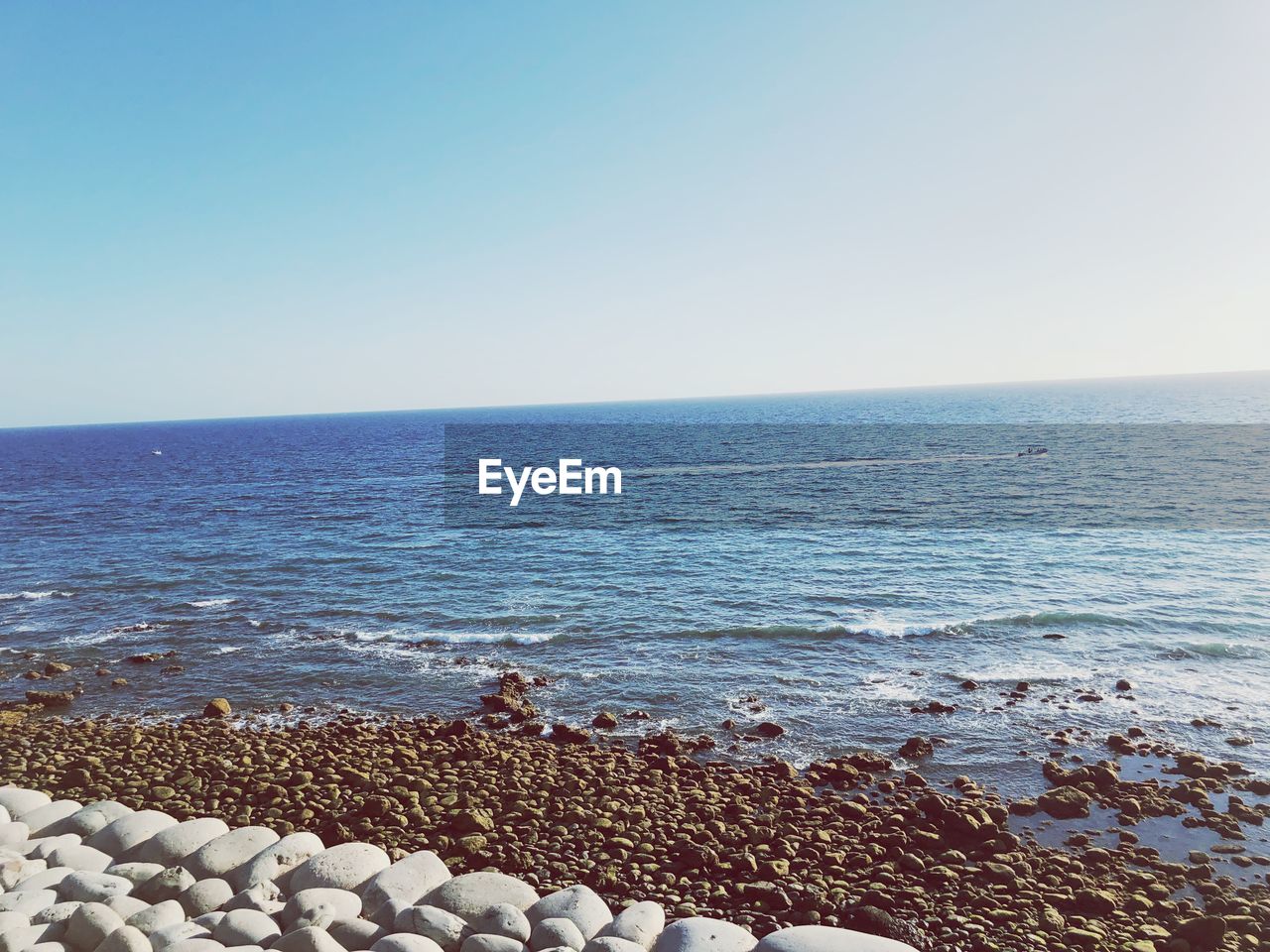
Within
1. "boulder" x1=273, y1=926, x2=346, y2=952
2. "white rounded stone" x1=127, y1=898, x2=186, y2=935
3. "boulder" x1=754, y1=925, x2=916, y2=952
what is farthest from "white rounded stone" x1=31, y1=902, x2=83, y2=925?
"boulder" x1=754, y1=925, x2=916, y2=952

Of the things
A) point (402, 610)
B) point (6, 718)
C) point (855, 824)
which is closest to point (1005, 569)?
point (855, 824)

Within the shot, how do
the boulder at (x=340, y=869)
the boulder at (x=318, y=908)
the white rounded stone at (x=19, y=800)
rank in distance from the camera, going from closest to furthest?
the boulder at (x=318, y=908) → the boulder at (x=340, y=869) → the white rounded stone at (x=19, y=800)

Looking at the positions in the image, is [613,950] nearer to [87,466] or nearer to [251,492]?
[251,492]

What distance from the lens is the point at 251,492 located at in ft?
237

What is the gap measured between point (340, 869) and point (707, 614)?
20593 mm

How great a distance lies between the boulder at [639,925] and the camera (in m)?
9.87

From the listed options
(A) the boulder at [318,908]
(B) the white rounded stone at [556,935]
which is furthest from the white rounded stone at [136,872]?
(B) the white rounded stone at [556,935]

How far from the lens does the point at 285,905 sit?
1025 centimetres

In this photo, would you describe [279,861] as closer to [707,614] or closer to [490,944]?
[490,944]

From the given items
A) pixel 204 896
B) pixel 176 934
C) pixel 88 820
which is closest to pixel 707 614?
pixel 88 820

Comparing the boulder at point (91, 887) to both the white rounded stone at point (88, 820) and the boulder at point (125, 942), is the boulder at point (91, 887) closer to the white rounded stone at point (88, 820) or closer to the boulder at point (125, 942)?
the boulder at point (125, 942)

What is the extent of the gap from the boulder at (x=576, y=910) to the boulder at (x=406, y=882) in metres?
1.73

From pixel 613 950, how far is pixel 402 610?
24.6 metres

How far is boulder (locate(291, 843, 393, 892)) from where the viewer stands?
35.7 feet
